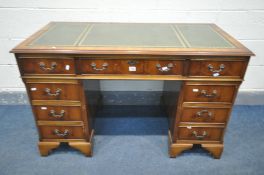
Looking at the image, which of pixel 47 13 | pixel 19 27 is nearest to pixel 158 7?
pixel 47 13

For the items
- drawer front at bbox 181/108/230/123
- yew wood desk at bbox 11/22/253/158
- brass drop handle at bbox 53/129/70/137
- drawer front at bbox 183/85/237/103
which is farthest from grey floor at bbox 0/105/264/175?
drawer front at bbox 183/85/237/103

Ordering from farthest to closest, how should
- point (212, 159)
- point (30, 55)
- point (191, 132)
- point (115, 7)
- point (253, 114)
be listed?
point (253, 114)
point (115, 7)
point (212, 159)
point (191, 132)
point (30, 55)

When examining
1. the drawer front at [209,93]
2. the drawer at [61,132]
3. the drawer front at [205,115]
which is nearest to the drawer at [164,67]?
the drawer front at [209,93]

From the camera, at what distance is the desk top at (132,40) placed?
1.26m

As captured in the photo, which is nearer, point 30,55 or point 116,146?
point 30,55

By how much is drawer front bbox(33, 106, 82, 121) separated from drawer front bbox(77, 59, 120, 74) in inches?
12.0

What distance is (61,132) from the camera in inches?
63.7

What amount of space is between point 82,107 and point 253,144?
1.46 metres

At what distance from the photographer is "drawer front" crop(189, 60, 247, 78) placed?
1.31m

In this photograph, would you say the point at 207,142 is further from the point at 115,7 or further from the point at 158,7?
the point at 115,7

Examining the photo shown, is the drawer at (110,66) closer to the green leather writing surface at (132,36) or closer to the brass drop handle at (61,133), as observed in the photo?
the green leather writing surface at (132,36)

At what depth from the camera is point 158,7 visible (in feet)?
6.19

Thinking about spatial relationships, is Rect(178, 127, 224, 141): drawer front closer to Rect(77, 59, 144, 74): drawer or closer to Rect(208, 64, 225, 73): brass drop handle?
Rect(208, 64, 225, 73): brass drop handle

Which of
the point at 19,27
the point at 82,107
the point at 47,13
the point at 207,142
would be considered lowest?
the point at 207,142
